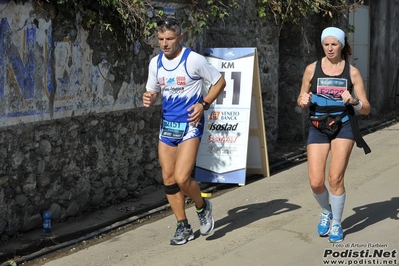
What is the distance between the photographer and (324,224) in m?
6.94

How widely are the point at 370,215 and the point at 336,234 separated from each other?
1130mm

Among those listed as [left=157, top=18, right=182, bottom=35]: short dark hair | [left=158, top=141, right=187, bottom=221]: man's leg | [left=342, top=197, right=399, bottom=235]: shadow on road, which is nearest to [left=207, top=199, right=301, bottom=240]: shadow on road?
[left=158, top=141, right=187, bottom=221]: man's leg

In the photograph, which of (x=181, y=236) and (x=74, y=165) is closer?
(x=181, y=236)

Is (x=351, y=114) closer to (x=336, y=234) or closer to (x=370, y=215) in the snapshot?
(x=336, y=234)

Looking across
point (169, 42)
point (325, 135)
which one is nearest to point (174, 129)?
point (169, 42)

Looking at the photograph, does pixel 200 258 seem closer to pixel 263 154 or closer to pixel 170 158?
pixel 170 158

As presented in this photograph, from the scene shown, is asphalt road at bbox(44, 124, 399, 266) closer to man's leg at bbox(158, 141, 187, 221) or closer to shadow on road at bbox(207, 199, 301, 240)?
shadow on road at bbox(207, 199, 301, 240)

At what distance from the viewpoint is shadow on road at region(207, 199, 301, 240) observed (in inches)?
295

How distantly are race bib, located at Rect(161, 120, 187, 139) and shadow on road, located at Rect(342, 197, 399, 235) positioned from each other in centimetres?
177

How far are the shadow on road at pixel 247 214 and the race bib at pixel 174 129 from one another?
1045 millimetres

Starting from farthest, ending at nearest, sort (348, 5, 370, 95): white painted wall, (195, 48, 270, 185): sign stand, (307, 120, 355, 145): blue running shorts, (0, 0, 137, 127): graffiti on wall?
(348, 5, 370, 95): white painted wall < (195, 48, 270, 185): sign stand < (0, 0, 137, 127): graffiti on wall < (307, 120, 355, 145): blue running shorts

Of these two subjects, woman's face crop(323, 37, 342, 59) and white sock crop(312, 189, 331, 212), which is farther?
white sock crop(312, 189, 331, 212)

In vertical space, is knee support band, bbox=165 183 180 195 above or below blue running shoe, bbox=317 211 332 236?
above

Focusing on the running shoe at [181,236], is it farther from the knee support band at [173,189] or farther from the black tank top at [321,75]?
the black tank top at [321,75]
